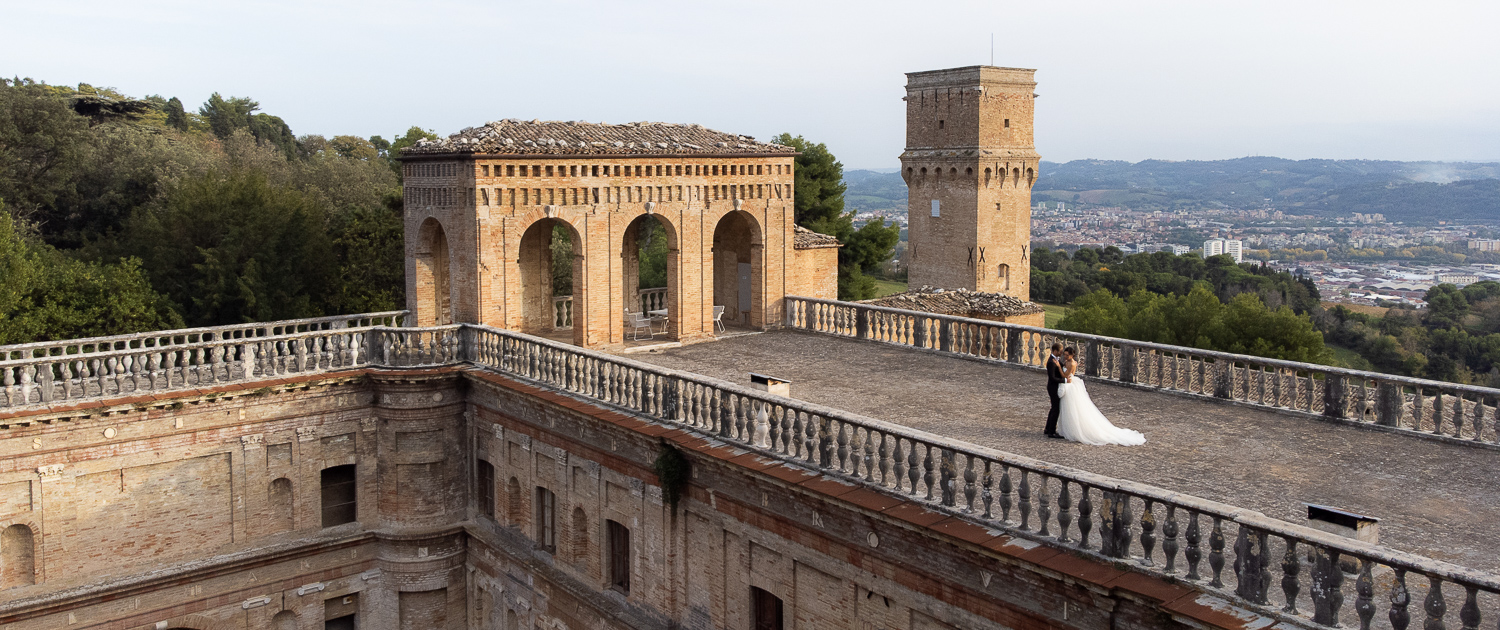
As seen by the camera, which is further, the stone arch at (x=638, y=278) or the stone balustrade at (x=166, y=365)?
the stone arch at (x=638, y=278)

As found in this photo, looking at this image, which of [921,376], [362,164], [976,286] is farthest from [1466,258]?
[921,376]

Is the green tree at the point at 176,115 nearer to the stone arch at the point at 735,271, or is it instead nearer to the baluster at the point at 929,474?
the stone arch at the point at 735,271

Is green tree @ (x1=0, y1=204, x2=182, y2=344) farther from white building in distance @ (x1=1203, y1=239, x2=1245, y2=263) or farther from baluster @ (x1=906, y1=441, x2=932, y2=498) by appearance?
white building in distance @ (x1=1203, y1=239, x2=1245, y2=263)

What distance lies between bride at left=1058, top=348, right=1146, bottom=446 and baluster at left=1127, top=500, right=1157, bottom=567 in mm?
3970

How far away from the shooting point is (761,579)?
42.7ft

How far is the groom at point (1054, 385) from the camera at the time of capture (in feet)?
42.3

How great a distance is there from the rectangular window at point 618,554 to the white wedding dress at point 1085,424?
6.68 m

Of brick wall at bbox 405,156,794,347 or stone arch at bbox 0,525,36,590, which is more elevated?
brick wall at bbox 405,156,794,347

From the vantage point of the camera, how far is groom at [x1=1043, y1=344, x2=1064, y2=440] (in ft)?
42.3

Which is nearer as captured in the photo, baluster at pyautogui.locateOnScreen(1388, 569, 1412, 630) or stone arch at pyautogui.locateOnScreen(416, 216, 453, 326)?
baluster at pyautogui.locateOnScreen(1388, 569, 1412, 630)

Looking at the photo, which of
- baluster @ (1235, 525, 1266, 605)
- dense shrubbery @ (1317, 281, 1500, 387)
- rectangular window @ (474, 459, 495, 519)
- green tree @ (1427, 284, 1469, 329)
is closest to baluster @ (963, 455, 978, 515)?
baluster @ (1235, 525, 1266, 605)

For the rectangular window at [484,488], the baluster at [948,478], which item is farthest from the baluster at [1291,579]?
the rectangular window at [484,488]

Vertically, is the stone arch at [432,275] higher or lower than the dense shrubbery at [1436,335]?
higher

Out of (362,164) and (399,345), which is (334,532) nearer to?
(399,345)
